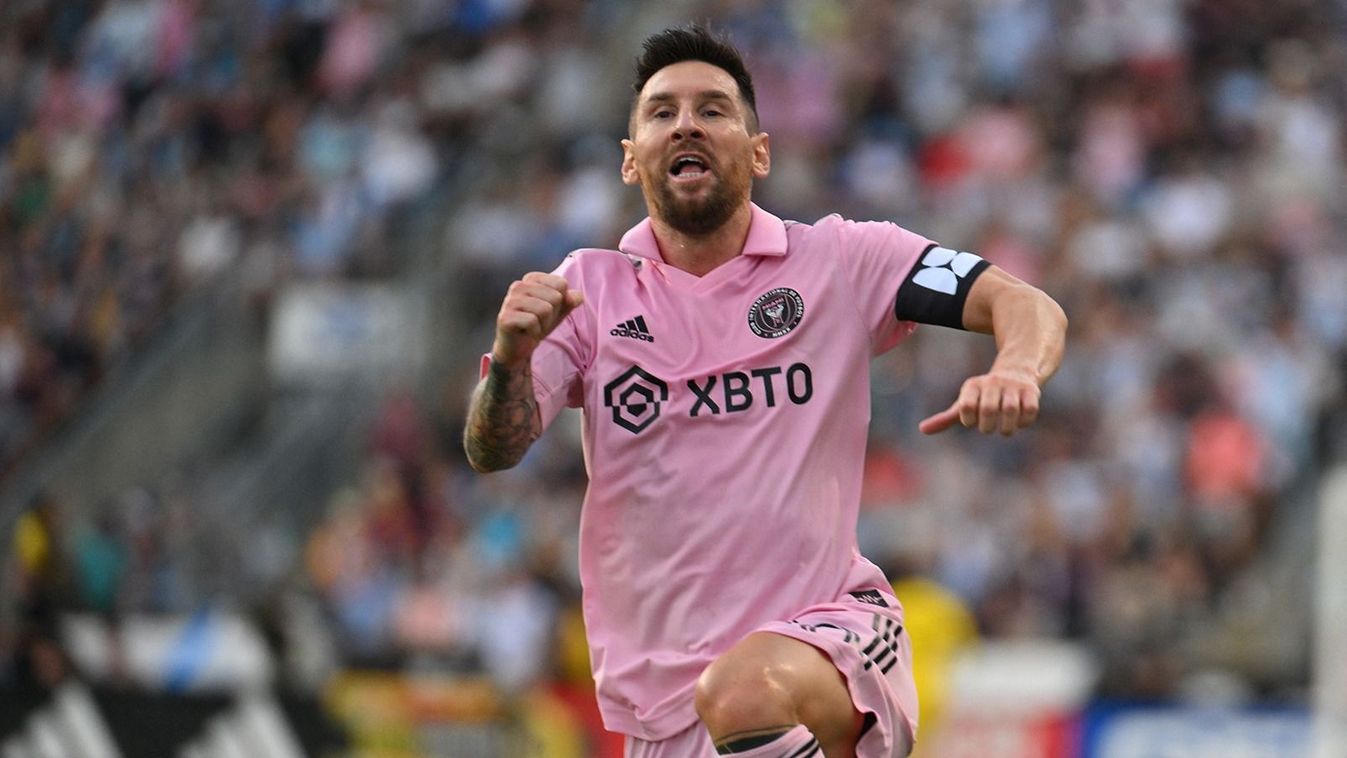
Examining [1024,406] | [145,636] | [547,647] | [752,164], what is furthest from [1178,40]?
[1024,406]

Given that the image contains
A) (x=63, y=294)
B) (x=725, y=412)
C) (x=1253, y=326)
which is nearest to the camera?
(x=725, y=412)

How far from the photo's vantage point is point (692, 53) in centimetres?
546

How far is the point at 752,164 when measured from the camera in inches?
215

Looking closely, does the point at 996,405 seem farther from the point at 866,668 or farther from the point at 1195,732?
the point at 1195,732

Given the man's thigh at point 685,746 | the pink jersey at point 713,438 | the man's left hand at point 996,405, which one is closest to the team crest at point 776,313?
the pink jersey at point 713,438

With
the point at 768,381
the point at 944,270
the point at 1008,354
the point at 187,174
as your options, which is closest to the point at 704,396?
the point at 768,381

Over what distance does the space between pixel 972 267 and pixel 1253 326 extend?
25.2 ft

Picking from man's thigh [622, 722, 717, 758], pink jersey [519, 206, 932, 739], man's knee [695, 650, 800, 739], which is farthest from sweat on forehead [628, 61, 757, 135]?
man's thigh [622, 722, 717, 758]

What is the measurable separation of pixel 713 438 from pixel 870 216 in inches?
377

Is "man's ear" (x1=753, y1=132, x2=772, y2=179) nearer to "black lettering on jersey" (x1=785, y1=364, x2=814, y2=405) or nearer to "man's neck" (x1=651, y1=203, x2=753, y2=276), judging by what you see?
"man's neck" (x1=651, y1=203, x2=753, y2=276)

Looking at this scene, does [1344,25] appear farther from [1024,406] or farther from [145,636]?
[1024,406]

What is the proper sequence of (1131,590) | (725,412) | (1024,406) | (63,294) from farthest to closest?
(63,294) → (1131,590) → (725,412) → (1024,406)

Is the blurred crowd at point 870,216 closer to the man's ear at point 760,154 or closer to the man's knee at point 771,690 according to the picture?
the man's ear at point 760,154

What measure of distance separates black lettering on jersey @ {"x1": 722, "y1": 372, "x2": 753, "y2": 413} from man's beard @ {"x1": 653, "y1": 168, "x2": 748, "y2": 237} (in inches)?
17.6
